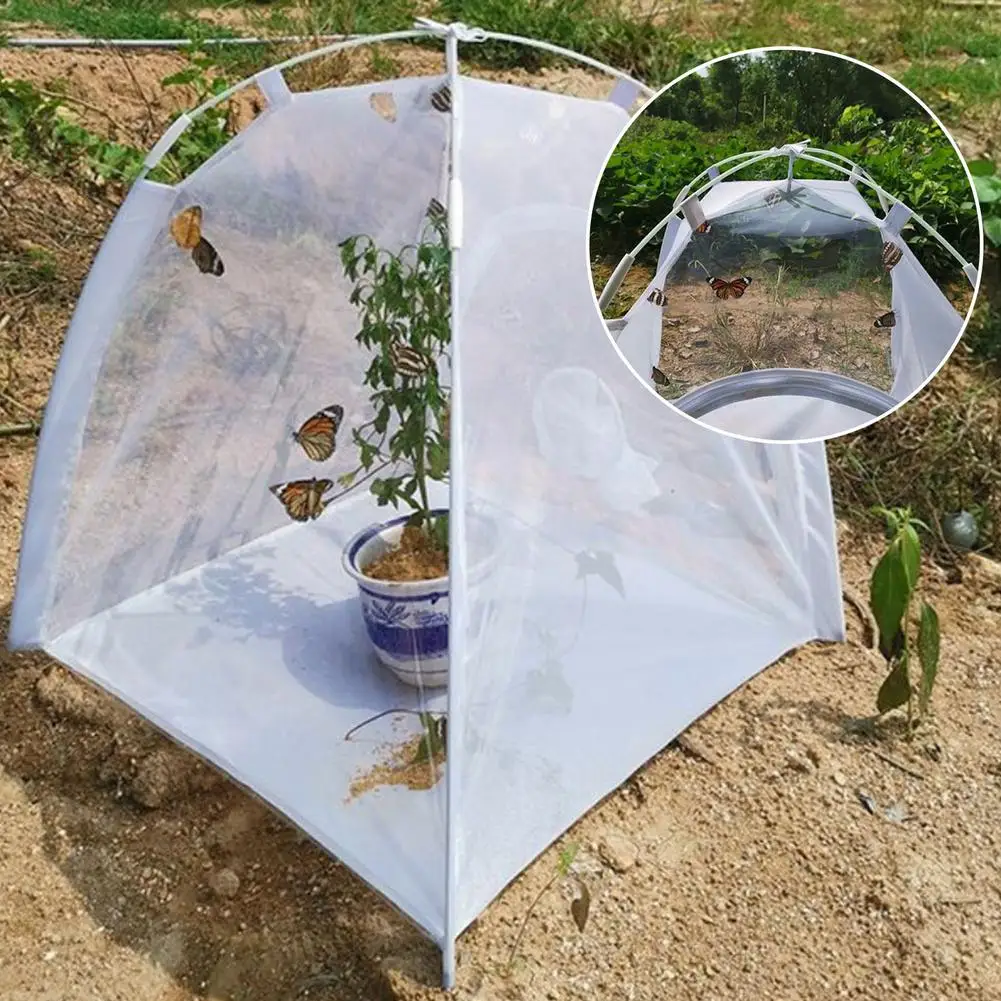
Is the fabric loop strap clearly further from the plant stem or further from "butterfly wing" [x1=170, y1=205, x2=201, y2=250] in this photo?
the plant stem

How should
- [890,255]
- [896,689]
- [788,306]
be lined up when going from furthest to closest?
[896,689], [890,255], [788,306]

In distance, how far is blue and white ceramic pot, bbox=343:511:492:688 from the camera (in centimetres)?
251

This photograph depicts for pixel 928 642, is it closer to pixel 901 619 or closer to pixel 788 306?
pixel 901 619

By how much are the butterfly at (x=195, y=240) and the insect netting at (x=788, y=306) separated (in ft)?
3.21

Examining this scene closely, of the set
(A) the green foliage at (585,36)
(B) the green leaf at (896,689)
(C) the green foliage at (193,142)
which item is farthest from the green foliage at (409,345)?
(A) the green foliage at (585,36)

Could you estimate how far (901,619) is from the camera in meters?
2.68

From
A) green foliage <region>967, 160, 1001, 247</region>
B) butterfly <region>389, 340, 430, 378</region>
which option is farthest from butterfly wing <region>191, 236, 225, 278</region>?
green foliage <region>967, 160, 1001, 247</region>

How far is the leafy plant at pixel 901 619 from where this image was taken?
2566mm

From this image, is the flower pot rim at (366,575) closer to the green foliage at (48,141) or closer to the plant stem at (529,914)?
the plant stem at (529,914)

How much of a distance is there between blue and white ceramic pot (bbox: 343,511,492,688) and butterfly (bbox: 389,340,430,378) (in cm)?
33

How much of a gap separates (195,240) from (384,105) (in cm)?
52

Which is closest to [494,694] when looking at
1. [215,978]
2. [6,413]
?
[215,978]

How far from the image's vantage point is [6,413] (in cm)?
387

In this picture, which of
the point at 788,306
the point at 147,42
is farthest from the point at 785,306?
the point at 147,42
